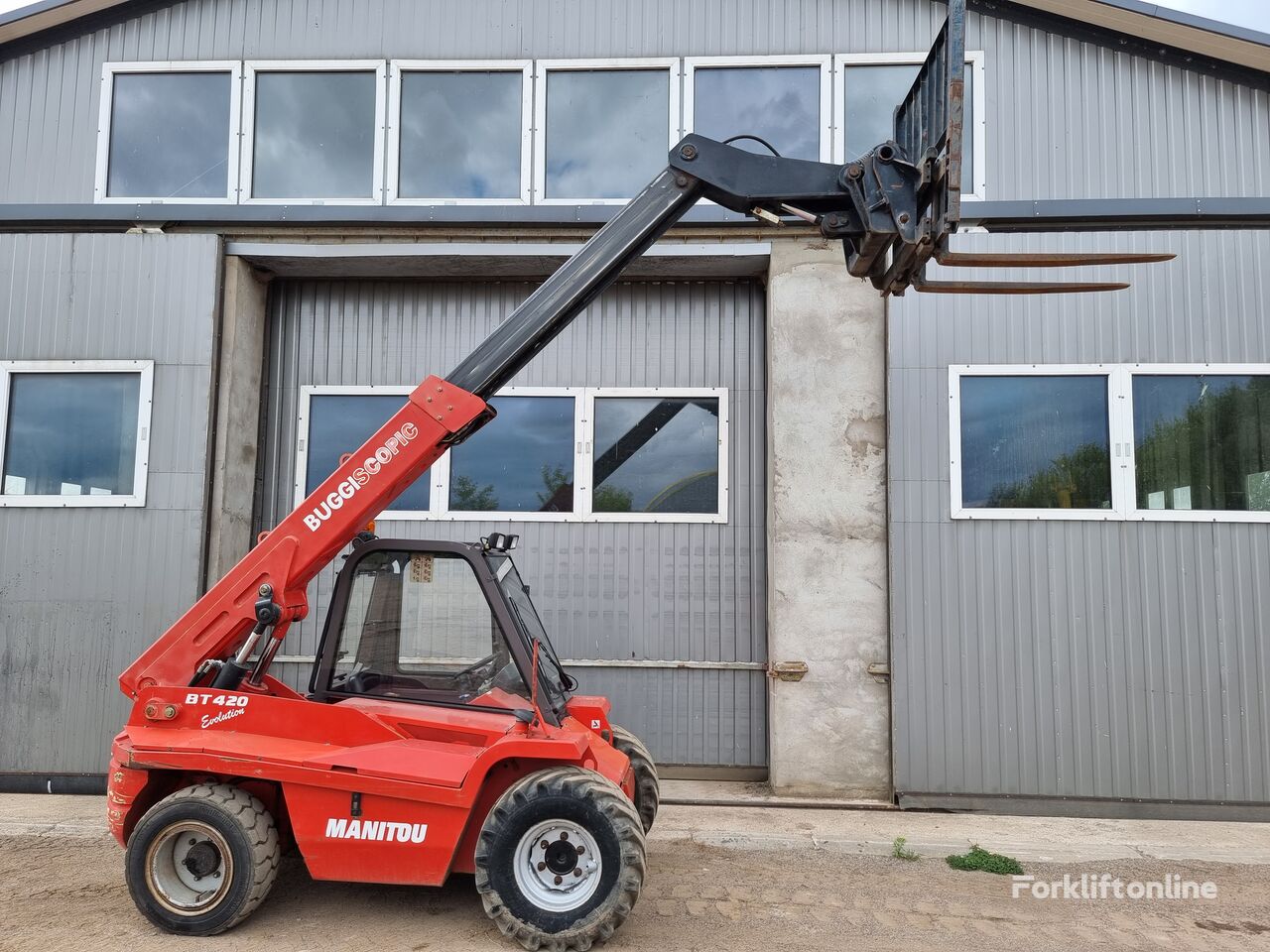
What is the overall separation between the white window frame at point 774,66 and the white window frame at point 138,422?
5.31m

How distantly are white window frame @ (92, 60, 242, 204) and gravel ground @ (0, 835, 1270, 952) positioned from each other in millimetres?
5544

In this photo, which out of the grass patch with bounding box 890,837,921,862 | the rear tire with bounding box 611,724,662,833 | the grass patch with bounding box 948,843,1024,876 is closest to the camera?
the rear tire with bounding box 611,724,662,833

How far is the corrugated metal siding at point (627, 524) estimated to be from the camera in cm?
806

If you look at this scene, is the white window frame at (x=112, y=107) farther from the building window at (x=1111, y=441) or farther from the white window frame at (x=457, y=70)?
the building window at (x=1111, y=441)

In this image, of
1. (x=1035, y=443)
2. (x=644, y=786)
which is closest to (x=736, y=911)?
(x=644, y=786)

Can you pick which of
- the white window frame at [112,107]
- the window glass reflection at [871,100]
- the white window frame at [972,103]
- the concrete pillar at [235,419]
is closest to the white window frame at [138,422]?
the concrete pillar at [235,419]

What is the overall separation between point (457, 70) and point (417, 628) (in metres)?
5.64

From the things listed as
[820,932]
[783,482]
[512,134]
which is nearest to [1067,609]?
[783,482]

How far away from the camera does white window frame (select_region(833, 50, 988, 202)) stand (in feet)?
25.7

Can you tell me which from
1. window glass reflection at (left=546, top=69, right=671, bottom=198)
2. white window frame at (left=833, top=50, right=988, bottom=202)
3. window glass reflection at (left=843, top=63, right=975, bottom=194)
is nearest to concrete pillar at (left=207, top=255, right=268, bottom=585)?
window glass reflection at (left=546, top=69, right=671, bottom=198)

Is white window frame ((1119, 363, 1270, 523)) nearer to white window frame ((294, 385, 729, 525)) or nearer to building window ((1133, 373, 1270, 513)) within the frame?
building window ((1133, 373, 1270, 513))

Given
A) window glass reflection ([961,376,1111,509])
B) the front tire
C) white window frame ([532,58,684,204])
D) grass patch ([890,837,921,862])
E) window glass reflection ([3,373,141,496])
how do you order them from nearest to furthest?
the front tire → grass patch ([890,837,921,862]) → window glass reflection ([961,376,1111,509]) → window glass reflection ([3,373,141,496]) → white window frame ([532,58,684,204])

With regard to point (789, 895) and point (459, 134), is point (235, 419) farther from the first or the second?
point (789, 895)

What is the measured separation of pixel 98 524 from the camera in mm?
7688
